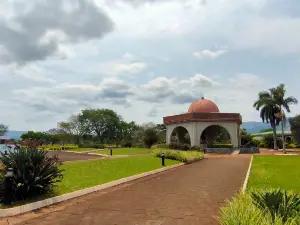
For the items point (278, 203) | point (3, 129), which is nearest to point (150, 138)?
point (278, 203)

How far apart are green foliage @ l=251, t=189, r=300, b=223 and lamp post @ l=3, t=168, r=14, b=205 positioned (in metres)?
5.99

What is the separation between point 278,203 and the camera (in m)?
6.02


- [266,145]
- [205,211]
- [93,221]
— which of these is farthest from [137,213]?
[266,145]

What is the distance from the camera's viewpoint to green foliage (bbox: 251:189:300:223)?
5766 mm

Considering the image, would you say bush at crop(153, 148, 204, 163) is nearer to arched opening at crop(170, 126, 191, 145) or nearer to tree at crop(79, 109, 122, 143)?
arched opening at crop(170, 126, 191, 145)

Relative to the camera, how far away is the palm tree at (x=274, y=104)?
48.8 metres

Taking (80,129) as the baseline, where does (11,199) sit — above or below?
below

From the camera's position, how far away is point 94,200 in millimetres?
9141

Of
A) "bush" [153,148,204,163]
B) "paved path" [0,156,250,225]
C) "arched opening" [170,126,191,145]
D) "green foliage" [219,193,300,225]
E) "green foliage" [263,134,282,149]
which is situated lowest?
"paved path" [0,156,250,225]

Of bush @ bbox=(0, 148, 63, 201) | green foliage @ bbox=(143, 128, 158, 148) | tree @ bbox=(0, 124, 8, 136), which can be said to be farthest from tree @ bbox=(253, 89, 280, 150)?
tree @ bbox=(0, 124, 8, 136)

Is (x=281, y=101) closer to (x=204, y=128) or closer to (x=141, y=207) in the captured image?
(x=204, y=128)

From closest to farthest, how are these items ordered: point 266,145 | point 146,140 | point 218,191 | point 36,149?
point 36,149, point 218,191, point 146,140, point 266,145

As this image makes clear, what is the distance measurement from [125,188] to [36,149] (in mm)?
3704

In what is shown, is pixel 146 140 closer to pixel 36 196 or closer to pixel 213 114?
pixel 213 114
